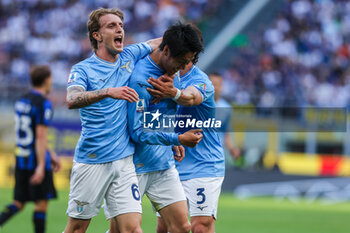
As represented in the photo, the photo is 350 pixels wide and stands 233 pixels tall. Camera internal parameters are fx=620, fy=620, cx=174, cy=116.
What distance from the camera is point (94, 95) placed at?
197 inches

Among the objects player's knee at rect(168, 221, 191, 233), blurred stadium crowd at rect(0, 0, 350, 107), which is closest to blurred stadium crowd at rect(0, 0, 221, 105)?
blurred stadium crowd at rect(0, 0, 350, 107)

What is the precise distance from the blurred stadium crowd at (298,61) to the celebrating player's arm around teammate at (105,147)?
13.7m

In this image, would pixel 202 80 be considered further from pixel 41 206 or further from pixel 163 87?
pixel 41 206

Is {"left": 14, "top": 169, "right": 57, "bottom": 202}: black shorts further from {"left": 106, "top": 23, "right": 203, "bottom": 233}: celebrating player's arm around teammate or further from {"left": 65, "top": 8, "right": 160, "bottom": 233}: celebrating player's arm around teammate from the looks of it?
{"left": 65, "top": 8, "right": 160, "bottom": 233}: celebrating player's arm around teammate

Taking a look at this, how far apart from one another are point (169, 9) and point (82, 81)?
18.8 meters

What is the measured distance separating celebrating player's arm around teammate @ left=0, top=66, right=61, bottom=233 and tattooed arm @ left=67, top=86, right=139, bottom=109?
3053mm

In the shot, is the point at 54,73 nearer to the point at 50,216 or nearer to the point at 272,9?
the point at 272,9

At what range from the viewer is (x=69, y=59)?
22.8 m

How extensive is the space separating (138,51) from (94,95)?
41.8 inches

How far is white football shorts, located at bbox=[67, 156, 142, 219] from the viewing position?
5516 millimetres

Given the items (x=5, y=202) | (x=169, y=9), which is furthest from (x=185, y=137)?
(x=169, y=9)

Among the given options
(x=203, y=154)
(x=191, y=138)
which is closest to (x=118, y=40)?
(x=191, y=138)

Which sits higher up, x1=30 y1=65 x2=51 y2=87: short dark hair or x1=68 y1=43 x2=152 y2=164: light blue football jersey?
x1=30 y1=65 x2=51 y2=87: short dark hair

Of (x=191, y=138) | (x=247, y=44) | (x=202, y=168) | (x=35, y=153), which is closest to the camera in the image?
(x=191, y=138)
